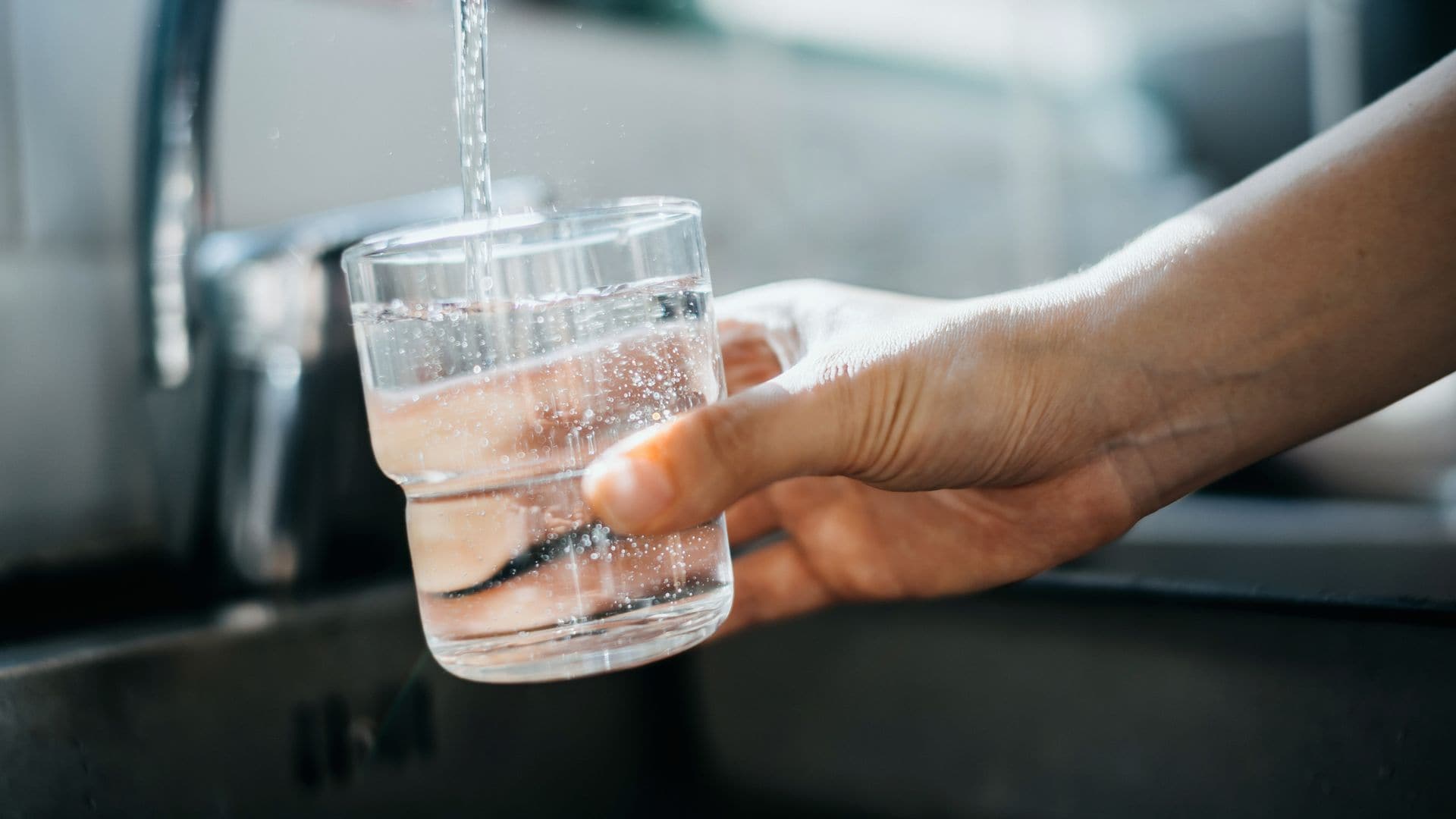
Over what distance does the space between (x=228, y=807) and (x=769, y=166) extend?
49.7 inches

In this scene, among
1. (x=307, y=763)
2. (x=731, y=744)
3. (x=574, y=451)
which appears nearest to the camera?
(x=574, y=451)

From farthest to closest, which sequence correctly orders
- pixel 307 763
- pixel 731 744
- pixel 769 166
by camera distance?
pixel 769 166
pixel 731 744
pixel 307 763

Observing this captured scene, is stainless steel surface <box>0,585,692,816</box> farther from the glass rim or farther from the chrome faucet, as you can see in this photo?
the glass rim

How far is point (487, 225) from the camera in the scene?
19.4 inches

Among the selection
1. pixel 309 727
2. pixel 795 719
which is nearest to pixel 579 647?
pixel 309 727

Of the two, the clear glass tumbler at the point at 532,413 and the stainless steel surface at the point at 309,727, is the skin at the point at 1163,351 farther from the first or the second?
the stainless steel surface at the point at 309,727

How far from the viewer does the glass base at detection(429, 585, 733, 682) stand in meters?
0.50

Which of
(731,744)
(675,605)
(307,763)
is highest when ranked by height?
(675,605)

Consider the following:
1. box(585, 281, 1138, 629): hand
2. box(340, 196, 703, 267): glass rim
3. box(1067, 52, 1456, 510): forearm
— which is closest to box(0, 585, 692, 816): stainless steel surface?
box(585, 281, 1138, 629): hand

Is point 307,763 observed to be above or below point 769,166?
below

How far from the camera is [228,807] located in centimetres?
70

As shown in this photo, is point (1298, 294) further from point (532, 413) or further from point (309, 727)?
point (309, 727)

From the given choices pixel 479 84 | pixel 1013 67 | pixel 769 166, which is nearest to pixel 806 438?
pixel 479 84

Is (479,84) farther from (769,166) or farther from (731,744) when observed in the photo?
(769,166)
